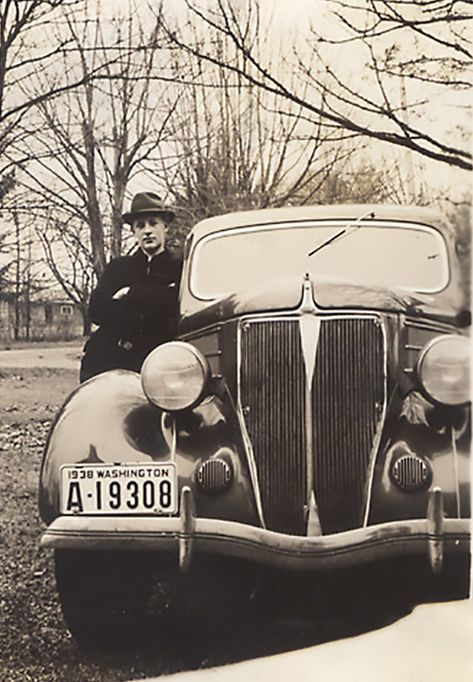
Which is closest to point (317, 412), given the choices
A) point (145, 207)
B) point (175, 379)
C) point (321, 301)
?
point (321, 301)

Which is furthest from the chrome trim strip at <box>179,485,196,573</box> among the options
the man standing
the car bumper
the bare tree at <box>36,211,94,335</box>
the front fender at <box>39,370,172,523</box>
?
the bare tree at <box>36,211,94,335</box>

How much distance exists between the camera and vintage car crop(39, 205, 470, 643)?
9.16 ft

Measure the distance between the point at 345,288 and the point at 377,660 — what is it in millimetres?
1269

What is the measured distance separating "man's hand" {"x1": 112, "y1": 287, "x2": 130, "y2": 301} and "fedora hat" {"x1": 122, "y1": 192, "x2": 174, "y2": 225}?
225 millimetres

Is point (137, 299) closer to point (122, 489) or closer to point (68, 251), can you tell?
point (68, 251)

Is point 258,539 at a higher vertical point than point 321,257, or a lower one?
lower

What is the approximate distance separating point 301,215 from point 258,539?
1081 millimetres

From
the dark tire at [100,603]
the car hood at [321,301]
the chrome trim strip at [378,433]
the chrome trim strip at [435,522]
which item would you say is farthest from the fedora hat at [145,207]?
the chrome trim strip at [435,522]

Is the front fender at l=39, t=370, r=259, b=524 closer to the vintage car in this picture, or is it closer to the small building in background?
the vintage car

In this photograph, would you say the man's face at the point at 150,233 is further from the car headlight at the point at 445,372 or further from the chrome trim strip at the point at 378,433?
the car headlight at the point at 445,372

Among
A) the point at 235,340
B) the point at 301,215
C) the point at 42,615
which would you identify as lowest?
the point at 42,615

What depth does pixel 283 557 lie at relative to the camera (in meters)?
2.81

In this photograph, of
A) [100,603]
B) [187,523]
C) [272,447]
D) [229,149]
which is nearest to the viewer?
[187,523]

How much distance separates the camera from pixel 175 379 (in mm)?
2814
